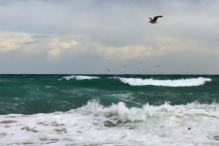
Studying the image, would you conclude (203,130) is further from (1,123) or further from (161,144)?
(1,123)

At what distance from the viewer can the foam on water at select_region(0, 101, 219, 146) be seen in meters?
6.64

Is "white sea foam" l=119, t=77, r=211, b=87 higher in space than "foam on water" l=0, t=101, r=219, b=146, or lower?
higher

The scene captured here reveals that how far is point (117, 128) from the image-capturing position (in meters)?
8.15

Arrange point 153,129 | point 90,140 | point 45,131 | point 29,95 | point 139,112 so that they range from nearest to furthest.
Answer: point 90,140 → point 45,131 → point 153,129 → point 139,112 → point 29,95

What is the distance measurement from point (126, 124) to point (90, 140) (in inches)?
84.1

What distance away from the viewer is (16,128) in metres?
7.70

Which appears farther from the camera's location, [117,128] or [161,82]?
[161,82]

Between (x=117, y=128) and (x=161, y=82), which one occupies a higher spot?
(x=161, y=82)

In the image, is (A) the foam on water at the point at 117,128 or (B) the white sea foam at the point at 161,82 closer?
Result: (A) the foam on water at the point at 117,128

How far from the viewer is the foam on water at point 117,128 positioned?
664 centimetres

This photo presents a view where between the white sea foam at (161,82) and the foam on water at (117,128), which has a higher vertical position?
the white sea foam at (161,82)

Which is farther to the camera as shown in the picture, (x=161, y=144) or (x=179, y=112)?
(x=179, y=112)

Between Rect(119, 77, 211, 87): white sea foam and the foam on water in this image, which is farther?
Rect(119, 77, 211, 87): white sea foam

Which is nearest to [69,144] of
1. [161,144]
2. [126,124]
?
[161,144]
